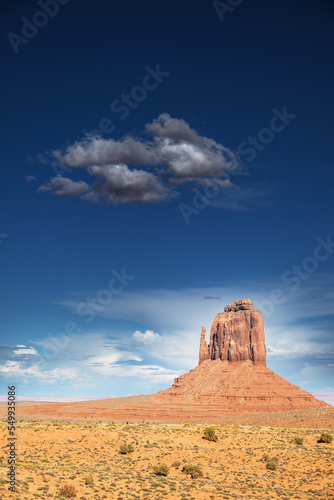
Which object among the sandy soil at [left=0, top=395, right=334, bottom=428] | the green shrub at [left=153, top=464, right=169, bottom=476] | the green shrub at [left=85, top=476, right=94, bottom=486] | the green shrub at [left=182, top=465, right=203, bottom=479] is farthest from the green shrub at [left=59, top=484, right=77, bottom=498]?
the sandy soil at [left=0, top=395, right=334, bottom=428]

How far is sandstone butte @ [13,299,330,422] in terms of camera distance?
134m

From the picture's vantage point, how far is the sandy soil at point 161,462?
94.9ft

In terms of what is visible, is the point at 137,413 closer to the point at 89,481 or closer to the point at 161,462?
the point at 161,462

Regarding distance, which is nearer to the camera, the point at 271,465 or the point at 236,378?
the point at 271,465

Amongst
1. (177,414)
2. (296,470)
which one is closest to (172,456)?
(296,470)

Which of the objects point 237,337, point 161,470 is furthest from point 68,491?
point 237,337

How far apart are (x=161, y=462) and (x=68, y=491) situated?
Result: 1161 centimetres

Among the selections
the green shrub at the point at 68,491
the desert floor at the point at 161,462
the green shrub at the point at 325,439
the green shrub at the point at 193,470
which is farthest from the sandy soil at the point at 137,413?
the green shrub at the point at 68,491

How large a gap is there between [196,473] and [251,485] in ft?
13.0

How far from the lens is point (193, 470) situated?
34.3 meters

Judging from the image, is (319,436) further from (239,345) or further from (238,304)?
(238,304)

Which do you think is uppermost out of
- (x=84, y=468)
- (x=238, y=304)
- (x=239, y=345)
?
(x=238, y=304)

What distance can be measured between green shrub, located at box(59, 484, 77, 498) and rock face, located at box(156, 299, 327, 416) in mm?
107424

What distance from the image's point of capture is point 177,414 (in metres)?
129
